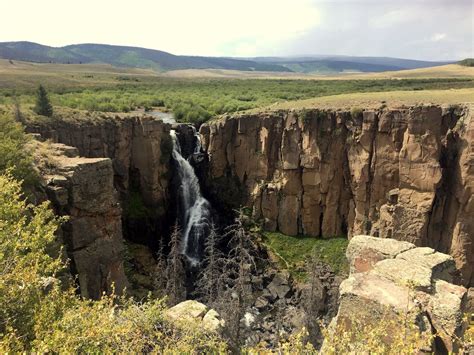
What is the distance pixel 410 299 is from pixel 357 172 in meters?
31.0

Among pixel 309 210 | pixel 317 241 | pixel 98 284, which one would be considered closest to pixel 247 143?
pixel 309 210

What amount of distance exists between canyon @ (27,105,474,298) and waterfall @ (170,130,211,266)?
1.20 m

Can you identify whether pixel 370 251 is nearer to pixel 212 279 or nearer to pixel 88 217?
pixel 88 217

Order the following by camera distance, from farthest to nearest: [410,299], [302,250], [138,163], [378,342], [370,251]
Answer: [138,163] → [302,250] → [370,251] → [410,299] → [378,342]

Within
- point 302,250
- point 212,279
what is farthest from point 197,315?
point 302,250

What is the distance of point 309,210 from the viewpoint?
45062 millimetres

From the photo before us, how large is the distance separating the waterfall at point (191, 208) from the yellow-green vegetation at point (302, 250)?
749 cm

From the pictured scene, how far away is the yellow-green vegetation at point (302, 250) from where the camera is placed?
134ft

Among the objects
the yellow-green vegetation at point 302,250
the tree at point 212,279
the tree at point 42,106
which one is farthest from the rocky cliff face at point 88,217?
the yellow-green vegetation at point 302,250

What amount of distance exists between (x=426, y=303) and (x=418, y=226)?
90.6ft

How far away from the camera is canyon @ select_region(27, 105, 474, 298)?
119 ft

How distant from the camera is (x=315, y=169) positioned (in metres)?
43.9

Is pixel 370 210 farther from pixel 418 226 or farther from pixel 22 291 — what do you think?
pixel 22 291

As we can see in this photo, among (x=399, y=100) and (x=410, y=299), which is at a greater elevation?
(x=399, y=100)
